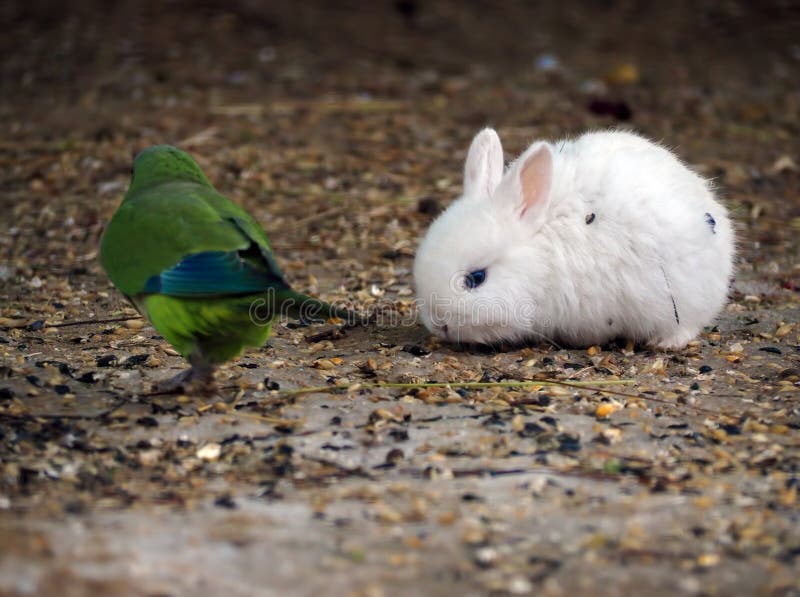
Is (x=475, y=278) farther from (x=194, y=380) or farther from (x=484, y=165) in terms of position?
(x=194, y=380)

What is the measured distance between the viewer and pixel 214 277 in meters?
3.71

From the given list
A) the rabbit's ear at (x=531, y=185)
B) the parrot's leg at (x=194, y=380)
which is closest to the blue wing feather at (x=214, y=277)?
the parrot's leg at (x=194, y=380)

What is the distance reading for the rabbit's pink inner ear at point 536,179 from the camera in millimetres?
4348

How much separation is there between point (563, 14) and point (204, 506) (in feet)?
28.9

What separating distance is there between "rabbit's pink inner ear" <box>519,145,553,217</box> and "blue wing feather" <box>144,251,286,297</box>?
3.84 feet

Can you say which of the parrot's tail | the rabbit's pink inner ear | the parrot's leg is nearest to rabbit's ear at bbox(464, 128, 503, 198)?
the rabbit's pink inner ear

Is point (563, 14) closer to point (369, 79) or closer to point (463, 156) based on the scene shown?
point (369, 79)

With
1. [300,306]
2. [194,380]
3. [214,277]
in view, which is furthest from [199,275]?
[194,380]

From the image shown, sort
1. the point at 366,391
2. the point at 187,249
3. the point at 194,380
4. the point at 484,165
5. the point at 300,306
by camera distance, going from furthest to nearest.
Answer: the point at 484,165
the point at 366,391
the point at 194,380
the point at 187,249
the point at 300,306

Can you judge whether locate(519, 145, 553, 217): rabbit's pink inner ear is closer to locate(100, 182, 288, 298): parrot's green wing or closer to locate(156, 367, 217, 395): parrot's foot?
locate(100, 182, 288, 298): parrot's green wing

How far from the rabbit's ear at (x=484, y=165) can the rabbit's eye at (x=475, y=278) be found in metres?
0.37

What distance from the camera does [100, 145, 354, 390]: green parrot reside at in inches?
146

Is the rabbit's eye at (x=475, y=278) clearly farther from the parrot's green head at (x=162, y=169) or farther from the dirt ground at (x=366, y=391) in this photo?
the parrot's green head at (x=162, y=169)

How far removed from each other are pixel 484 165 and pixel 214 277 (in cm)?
142
